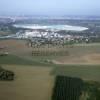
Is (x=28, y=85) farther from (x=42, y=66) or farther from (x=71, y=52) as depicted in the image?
(x=71, y=52)

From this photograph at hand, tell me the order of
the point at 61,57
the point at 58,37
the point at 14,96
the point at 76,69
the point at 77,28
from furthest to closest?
1. the point at 77,28
2. the point at 58,37
3. the point at 61,57
4. the point at 76,69
5. the point at 14,96

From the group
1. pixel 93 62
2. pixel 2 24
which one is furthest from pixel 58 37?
pixel 2 24

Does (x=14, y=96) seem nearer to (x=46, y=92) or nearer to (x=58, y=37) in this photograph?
(x=46, y=92)

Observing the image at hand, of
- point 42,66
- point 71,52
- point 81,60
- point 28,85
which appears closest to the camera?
point 28,85

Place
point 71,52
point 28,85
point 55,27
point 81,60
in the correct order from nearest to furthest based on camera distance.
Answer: point 28,85, point 81,60, point 71,52, point 55,27

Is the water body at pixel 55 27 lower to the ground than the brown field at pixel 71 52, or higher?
higher

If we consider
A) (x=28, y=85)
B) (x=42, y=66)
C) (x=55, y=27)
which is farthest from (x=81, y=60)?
(x=55, y=27)

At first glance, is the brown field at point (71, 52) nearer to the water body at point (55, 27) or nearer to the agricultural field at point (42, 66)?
the agricultural field at point (42, 66)

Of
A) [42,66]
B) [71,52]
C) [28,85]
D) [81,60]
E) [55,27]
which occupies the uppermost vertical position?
[55,27]

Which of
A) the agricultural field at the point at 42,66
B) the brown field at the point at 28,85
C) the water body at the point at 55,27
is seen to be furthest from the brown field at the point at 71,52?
the water body at the point at 55,27
